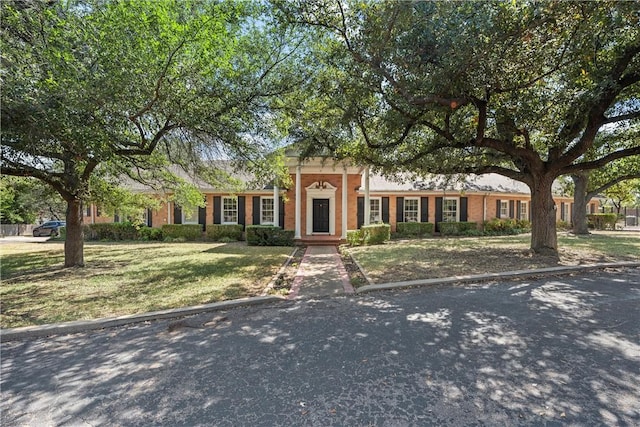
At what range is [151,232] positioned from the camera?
18.2 metres

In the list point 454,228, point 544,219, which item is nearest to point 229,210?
point 454,228

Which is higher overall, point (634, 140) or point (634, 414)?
point (634, 140)

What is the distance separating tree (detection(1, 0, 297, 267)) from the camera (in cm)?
514

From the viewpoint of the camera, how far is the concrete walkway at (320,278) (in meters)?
6.52

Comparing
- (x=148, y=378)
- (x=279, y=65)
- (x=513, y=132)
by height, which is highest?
(x=279, y=65)

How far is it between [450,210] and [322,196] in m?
9.41

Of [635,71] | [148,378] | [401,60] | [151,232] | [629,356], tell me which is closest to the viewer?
[148,378]

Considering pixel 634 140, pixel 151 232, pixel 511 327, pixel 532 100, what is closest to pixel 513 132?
pixel 532 100

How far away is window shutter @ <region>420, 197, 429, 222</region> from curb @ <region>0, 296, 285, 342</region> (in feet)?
53.8

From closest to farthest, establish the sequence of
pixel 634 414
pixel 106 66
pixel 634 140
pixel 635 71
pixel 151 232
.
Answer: pixel 634 414 → pixel 106 66 → pixel 635 71 → pixel 634 140 → pixel 151 232

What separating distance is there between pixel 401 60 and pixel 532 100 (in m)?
3.95

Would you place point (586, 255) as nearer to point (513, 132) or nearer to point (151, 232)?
point (513, 132)

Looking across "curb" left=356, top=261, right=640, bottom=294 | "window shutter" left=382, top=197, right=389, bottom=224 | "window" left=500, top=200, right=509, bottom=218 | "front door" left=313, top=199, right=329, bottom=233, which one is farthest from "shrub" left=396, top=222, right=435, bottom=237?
"curb" left=356, top=261, right=640, bottom=294

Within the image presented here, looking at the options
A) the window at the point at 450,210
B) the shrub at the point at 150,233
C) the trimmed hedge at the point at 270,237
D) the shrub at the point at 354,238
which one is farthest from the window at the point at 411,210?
the shrub at the point at 150,233
